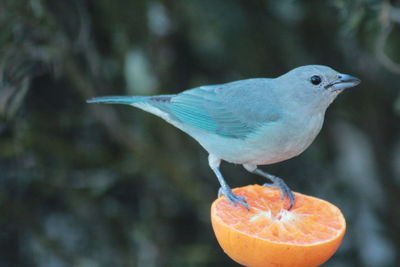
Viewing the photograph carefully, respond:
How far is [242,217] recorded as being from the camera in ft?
7.77

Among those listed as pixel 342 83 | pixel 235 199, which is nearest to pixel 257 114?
pixel 342 83

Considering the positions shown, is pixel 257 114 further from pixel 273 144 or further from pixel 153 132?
pixel 153 132

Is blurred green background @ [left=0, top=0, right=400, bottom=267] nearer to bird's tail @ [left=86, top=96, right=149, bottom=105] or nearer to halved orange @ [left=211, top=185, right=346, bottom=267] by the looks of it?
bird's tail @ [left=86, top=96, right=149, bottom=105]

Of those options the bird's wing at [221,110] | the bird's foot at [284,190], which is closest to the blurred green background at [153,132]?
the bird's wing at [221,110]

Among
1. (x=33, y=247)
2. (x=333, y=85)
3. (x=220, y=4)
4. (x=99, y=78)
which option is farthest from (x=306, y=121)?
(x=33, y=247)

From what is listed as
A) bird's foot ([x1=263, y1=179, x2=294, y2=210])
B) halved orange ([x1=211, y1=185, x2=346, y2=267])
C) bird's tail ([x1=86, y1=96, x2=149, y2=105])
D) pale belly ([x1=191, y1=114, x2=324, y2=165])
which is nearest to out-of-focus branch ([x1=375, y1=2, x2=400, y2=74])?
pale belly ([x1=191, y1=114, x2=324, y2=165])

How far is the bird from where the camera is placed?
2.79 metres

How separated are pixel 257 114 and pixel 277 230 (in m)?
0.89

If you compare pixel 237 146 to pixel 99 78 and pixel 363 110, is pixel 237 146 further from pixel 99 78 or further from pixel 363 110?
pixel 363 110

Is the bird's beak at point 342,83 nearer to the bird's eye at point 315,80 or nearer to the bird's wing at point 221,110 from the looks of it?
the bird's eye at point 315,80

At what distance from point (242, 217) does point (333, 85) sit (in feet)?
2.72

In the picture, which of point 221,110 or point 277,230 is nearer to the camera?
point 277,230

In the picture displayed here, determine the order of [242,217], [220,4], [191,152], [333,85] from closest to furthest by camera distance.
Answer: [242,217] < [333,85] < [220,4] < [191,152]

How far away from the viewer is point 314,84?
287 cm
